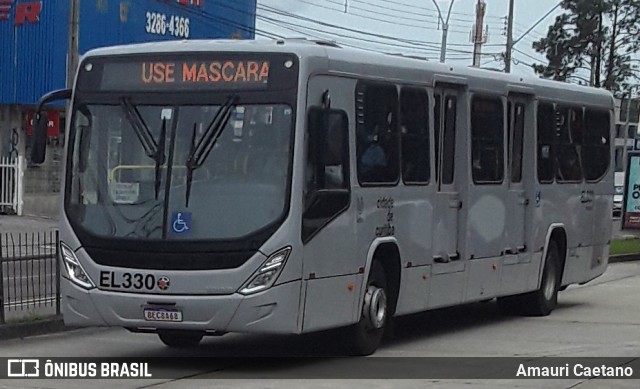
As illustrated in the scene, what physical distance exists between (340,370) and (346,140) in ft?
7.14

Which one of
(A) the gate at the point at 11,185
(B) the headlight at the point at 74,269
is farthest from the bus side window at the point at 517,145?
(A) the gate at the point at 11,185

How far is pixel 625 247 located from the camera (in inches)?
1353

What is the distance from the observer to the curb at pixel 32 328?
1423 cm

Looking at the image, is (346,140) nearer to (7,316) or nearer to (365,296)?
(365,296)

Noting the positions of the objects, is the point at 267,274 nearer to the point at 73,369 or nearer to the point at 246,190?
the point at 246,190

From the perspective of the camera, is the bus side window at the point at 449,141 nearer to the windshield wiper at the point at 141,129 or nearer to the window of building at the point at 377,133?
the window of building at the point at 377,133

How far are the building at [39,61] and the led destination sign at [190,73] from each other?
25.5 meters

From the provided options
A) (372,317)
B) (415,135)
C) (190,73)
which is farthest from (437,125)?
(190,73)

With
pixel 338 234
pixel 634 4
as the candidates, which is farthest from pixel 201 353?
pixel 634 4

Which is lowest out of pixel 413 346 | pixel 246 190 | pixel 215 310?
pixel 413 346

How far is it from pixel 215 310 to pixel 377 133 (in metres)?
2.80

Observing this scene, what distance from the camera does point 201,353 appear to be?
13.8 metres

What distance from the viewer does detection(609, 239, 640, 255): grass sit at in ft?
107

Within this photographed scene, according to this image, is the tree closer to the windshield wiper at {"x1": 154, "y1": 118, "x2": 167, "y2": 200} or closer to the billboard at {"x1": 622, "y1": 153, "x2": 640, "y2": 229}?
the billboard at {"x1": 622, "y1": 153, "x2": 640, "y2": 229}
